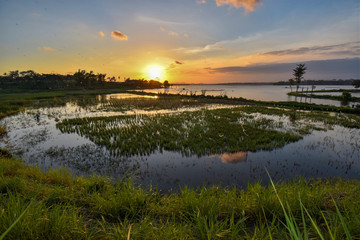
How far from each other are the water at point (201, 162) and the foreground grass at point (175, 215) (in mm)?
3144

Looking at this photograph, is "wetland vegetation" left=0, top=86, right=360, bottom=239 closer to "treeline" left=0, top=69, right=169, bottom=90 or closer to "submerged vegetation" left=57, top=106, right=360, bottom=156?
"submerged vegetation" left=57, top=106, right=360, bottom=156

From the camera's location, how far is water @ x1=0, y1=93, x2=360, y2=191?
7613 mm

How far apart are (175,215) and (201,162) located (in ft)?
19.6

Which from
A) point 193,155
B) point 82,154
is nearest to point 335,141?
point 193,155

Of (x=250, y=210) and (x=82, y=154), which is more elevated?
(x=250, y=210)

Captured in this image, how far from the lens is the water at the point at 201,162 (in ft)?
25.0

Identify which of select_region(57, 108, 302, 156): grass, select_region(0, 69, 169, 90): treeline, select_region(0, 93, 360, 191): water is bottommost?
select_region(0, 93, 360, 191): water

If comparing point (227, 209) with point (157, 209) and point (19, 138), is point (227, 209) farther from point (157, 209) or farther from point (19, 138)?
point (19, 138)

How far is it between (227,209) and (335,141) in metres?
13.2

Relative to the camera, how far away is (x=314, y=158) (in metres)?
9.48

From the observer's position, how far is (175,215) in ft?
10.8

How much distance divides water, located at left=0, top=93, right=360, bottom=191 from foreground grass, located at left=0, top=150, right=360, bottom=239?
3.14 metres

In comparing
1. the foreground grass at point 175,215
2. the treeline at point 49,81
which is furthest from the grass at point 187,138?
the treeline at point 49,81

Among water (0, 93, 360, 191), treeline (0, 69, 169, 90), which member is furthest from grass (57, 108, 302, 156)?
treeline (0, 69, 169, 90)
